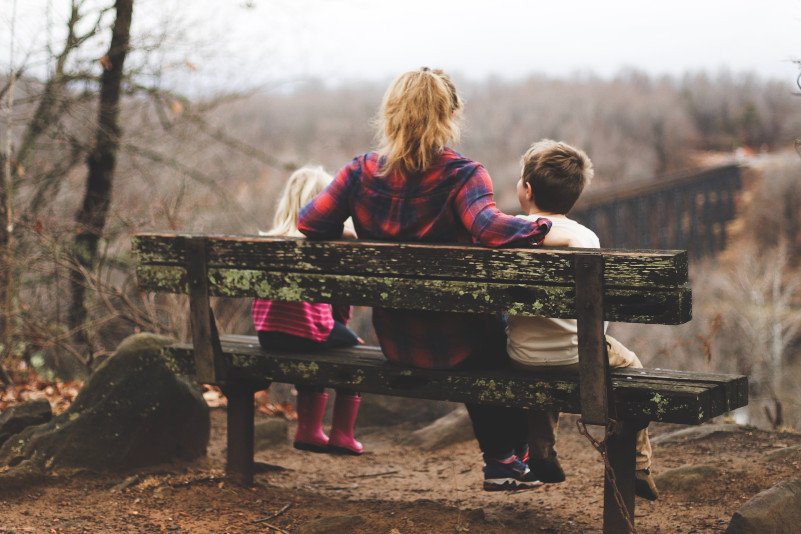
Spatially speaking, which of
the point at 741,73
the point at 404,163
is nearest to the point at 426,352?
the point at 404,163

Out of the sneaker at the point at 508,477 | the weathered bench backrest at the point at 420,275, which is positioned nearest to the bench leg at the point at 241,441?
the weathered bench backrest at the point at 420,275

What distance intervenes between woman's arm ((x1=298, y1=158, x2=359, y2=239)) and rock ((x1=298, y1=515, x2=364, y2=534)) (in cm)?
113

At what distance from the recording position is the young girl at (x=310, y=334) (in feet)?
13.5

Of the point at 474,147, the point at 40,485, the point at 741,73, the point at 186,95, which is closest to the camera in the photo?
the point at 40,485

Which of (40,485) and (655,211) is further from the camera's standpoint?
(655,211)

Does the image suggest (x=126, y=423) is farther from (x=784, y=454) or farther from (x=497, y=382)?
(x=784, y=454)

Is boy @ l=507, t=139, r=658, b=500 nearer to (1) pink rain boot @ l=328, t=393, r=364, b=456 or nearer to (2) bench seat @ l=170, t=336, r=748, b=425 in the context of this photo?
(2) bench seat @ l=170, t=336, r=748, b=425

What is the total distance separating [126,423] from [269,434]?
1364 millimetres

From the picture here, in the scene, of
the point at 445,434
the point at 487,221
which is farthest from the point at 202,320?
the point at 445,434

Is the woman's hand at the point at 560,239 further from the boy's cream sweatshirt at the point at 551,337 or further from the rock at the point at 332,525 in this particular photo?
the rock at the point at 332,525

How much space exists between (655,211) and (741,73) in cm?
2544

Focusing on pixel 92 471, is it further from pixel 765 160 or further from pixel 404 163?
pixel 765 160

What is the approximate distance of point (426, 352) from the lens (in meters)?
3.60

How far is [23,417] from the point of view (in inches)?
186
